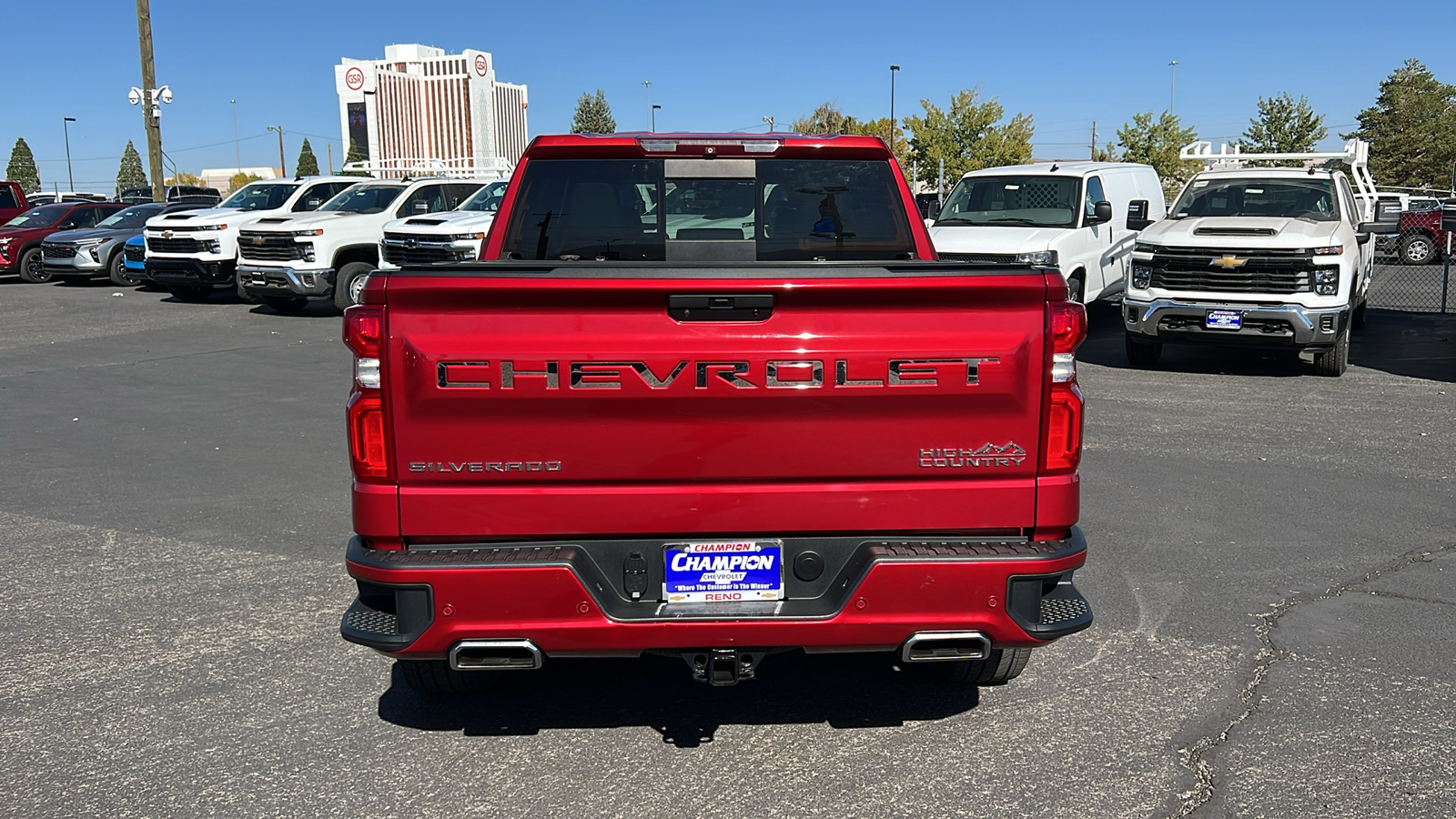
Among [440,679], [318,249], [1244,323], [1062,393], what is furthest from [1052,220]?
[440,679]

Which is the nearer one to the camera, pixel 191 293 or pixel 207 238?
pixel 207 238

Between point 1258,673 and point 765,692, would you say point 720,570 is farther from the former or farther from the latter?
point 1258,673

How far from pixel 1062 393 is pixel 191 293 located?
2020cm

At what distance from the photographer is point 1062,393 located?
3.41m

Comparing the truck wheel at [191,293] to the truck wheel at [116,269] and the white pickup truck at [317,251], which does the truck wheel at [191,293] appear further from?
the white pickup truck at [317,251]

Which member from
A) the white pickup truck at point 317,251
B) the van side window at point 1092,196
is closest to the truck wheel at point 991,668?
the van side window at point 1092,196

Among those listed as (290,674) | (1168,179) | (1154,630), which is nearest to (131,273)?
(290,674)

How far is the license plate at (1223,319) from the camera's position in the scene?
37.1 ft

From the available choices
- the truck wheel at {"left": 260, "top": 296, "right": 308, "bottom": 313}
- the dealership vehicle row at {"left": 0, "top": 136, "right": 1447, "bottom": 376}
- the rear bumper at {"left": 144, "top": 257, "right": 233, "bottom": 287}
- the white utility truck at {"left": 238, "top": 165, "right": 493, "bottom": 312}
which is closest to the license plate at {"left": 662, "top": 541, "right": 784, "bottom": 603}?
the dealership vehicle row at {"left": 0, "top": 136, "right": 1447, "bottom": 376}

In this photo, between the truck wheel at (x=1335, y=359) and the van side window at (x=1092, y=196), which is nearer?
the truck wheel at (x=1335, y=359)

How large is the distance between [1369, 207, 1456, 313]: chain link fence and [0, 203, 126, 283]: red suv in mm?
24599

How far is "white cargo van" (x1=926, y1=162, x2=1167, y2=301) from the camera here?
12.9 m

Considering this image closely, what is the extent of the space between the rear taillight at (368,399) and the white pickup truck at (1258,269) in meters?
9.78

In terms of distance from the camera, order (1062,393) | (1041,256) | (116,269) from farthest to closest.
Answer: (116,269) < (1041,256) < (1062,393)
